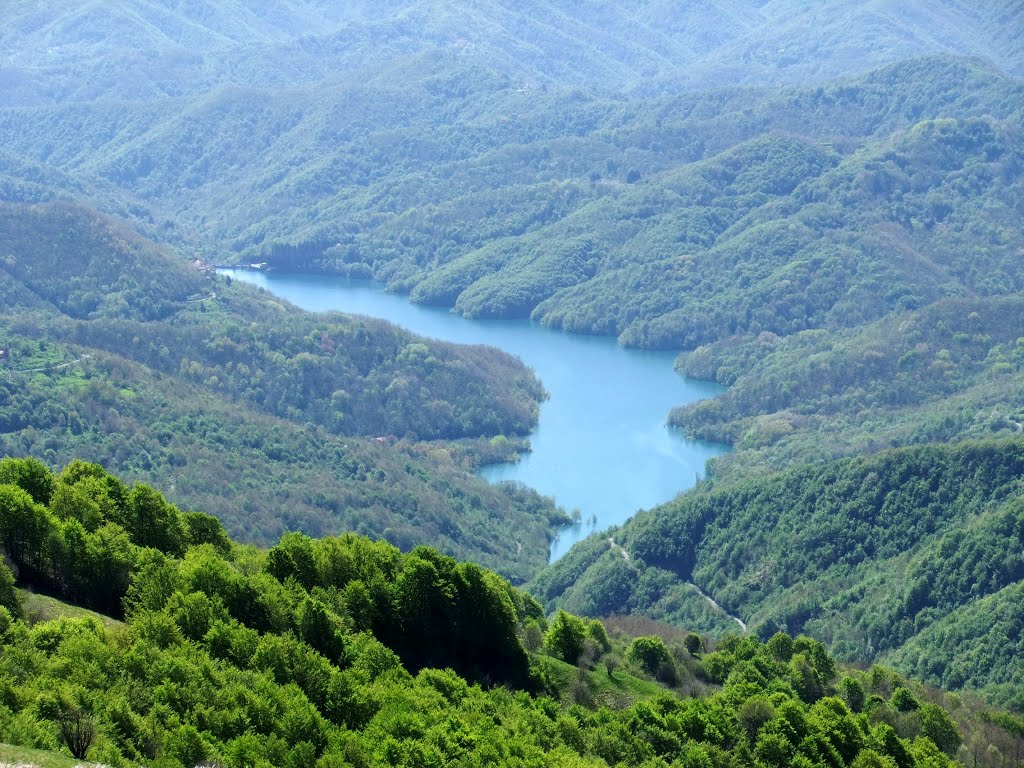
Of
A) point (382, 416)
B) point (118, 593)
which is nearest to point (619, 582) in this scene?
point (382, 416)

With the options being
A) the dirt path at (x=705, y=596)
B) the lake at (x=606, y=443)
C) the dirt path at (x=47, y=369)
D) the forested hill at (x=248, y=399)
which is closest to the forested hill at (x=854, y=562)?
the dirt path at (x=705, y=596)

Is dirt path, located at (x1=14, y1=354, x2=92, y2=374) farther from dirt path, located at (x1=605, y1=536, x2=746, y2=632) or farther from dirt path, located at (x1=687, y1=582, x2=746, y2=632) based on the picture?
dirt path, located at (x1=687, y1=582, x2=746, y2=632)

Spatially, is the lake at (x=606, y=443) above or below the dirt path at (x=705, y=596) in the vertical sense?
above

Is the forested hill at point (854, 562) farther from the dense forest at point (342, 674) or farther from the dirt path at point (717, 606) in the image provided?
the dense forest at point (342, 674)

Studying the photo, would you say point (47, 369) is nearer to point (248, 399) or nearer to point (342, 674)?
point (248, 399)

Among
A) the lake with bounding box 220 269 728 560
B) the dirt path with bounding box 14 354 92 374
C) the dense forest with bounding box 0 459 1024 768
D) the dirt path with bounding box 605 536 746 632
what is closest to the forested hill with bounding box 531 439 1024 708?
the dirt path with bounding box 605 536 746 632

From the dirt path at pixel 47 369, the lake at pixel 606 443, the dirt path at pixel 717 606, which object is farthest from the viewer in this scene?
the lake at pixel 606 443

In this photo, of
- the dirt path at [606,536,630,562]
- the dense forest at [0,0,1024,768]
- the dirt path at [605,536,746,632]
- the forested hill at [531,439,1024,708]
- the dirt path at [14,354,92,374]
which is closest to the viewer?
the dense forest at [0,0,1024,768]
